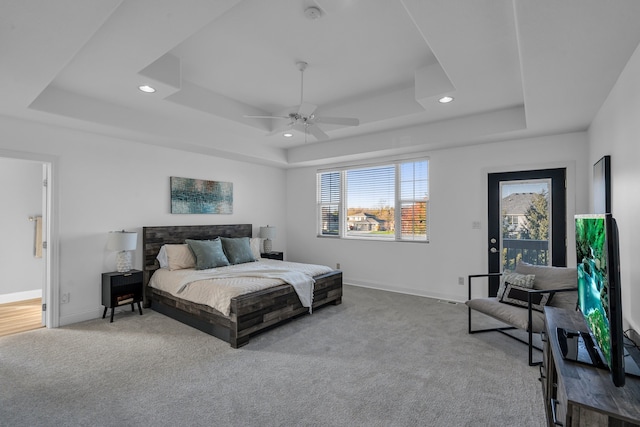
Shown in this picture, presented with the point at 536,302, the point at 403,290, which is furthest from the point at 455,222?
the point at 536,302

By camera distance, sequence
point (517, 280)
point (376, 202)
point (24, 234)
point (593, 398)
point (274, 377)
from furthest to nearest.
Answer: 1. point (376, 202)
2. point (24, 234)
3. point (517, 280)
4. point (274, 377)
5. point (593, 398)

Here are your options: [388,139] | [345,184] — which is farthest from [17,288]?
[388,139]

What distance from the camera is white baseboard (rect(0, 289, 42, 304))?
475cm

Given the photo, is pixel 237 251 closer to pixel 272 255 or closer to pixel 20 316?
pixel 272 255

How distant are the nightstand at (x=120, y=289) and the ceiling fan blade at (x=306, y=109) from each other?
2892mm

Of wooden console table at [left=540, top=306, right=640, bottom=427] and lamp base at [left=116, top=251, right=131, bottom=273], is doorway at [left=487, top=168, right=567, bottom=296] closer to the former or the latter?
wooden console table at [left=540, top=306, right=640, bottom=427]

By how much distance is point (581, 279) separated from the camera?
6.81 ft

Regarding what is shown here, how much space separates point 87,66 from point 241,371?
2.89 metres

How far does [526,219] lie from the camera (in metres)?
4.27

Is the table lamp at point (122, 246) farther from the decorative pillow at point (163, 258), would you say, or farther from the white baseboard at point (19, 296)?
the white baseboard at point (19, 296)

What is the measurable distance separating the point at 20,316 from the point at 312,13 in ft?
16.3

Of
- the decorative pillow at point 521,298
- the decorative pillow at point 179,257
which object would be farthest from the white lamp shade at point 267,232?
the decorative pillow at point 521,298

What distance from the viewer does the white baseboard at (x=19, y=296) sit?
4.75 m

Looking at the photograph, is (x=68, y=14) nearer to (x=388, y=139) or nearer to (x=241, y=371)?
(x=241, y=371)
